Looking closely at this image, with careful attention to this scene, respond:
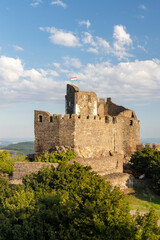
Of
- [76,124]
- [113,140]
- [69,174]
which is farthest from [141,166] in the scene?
[69,174]

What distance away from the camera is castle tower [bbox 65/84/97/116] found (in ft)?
101

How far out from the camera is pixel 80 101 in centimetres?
3092

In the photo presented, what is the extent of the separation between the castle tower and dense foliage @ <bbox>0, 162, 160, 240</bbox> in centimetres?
1559

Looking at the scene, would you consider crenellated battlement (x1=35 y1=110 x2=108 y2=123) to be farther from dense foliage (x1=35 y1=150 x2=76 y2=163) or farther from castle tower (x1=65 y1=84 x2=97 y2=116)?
dense foliage (x1=35 y1=150 x2=76 y2=163)

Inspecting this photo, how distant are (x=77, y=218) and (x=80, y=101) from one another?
68.5 ft

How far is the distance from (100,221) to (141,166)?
61.8 feet

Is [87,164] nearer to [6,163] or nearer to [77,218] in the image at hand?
[6,163]

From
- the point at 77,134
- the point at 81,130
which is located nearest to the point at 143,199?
the point at 77,134

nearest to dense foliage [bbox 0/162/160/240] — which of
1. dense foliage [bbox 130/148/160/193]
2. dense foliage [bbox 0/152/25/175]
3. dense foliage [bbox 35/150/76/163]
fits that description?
dense foliage [bbox 35/150/76/163]

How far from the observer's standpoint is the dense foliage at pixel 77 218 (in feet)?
35.1

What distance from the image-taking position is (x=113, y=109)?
129 ft

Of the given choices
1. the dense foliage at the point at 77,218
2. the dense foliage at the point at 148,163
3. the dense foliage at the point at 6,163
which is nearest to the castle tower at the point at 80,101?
the dense foliage at the point at 148,163

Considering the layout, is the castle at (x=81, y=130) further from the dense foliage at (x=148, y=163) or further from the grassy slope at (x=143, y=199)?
the grassy slope at (x=143, y=199)

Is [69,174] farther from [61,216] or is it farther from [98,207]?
[98,207]
